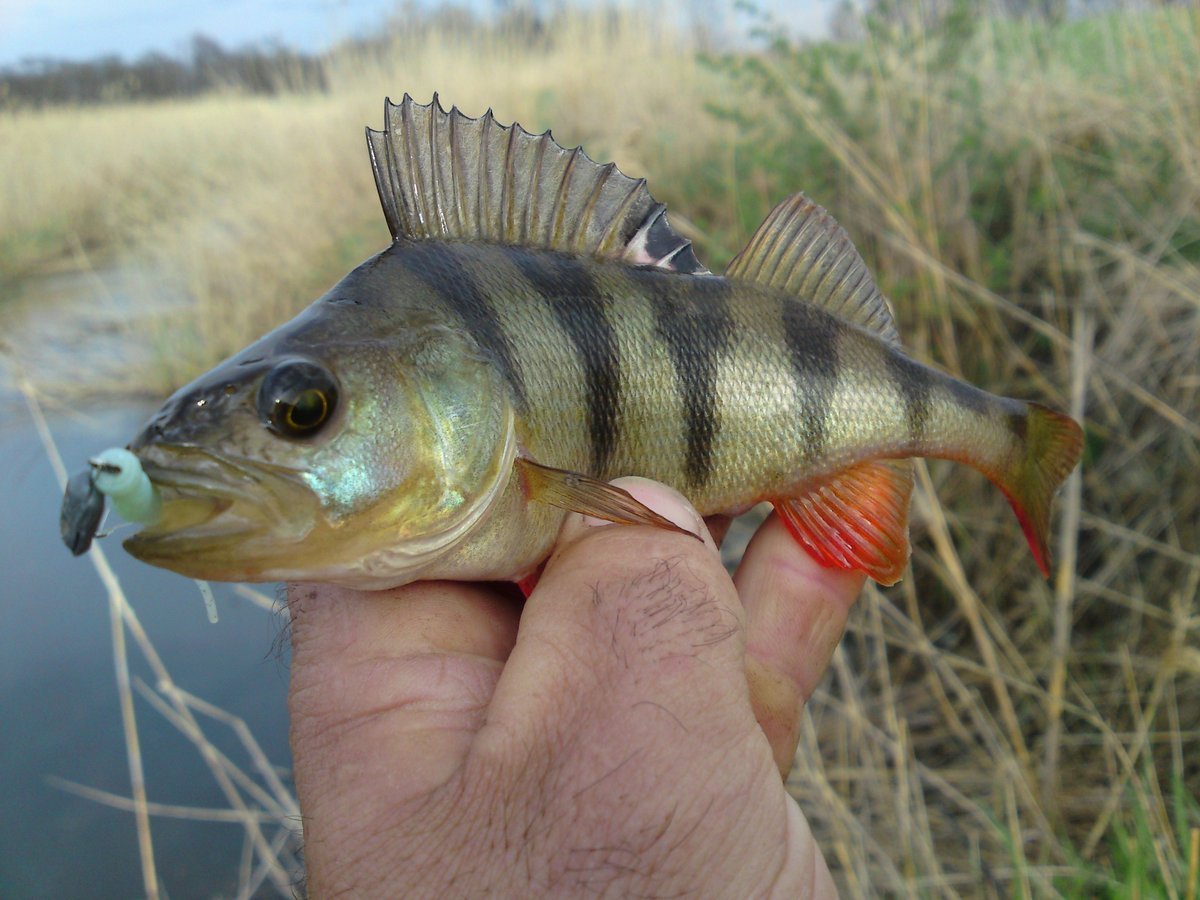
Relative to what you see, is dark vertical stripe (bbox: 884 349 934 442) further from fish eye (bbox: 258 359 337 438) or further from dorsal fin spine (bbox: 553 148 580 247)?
fish eye (bbox: 258 359 337 438)

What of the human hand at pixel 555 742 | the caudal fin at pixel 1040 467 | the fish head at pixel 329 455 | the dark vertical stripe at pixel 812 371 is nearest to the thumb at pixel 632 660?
the human hand at pixel 555 742

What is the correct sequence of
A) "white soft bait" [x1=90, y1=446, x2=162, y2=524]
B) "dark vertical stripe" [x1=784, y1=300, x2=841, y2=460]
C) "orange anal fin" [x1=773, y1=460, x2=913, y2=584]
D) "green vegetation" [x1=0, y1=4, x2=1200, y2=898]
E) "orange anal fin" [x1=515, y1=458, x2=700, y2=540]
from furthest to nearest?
"green vegetation" [x1=0, y1=4, x2=1200, y2=898] → "orange anal fin" [x1=773, y1=460, x2=913, y2=584] → "dark vertical stripe" [x1=784, y1=300, x2=841, y2=460] → "orange anal fin" [x1=515, y1=458, x2=700, y2=540] → "white soft bait" [x1=90, y1=446, x2=162, y2=524]

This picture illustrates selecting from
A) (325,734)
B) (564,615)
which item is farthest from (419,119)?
(325,734)

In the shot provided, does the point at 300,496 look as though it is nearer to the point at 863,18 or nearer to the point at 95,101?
the point at 863,18

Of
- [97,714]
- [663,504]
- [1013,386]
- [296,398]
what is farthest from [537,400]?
[97,714]

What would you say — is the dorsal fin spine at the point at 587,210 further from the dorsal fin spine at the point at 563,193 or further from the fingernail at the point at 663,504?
the fingernail at the point at 663,504

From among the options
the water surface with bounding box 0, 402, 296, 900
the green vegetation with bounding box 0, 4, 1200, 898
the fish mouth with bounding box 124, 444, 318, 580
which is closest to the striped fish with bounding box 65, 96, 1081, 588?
the fish mouth with bounding box 124, 444, 318, 580
